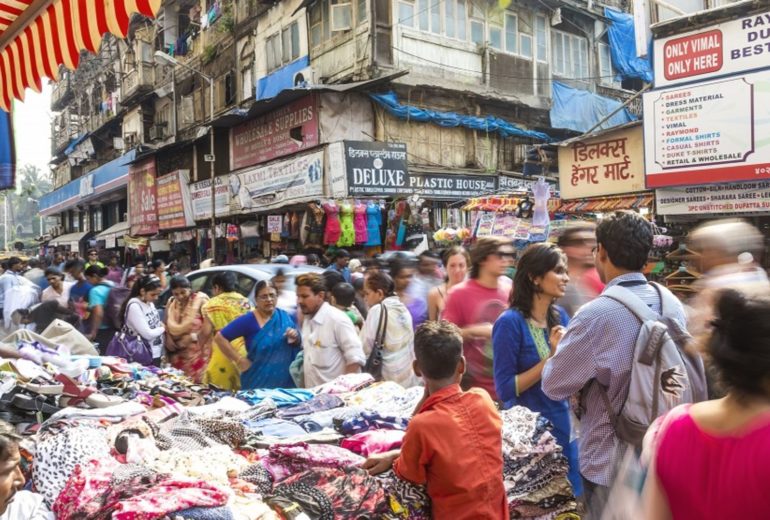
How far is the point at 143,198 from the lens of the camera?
26.8m

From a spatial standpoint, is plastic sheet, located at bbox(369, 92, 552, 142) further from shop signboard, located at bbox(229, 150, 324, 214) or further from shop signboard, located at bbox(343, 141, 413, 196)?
shop signboard, located at bbox(229, 150, 324, 214)

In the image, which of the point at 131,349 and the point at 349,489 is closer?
the point at 349,489

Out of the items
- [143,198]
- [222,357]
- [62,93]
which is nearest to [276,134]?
[143,198]

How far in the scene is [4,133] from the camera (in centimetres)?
384

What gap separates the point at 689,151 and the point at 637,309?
852 cm

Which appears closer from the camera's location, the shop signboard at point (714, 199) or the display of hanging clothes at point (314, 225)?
the shop signboard at point (714, 199)

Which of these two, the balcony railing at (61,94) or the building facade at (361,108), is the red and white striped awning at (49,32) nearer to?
the building facade at (361,108)

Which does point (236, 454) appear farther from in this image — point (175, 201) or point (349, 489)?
point (175, 201)

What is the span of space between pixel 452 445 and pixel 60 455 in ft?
6.03

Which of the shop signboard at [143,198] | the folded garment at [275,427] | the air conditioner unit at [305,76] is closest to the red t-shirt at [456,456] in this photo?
the folded garment at [275,427]

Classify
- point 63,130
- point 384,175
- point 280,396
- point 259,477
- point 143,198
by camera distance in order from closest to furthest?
1. point 259,477
2. point 280,396
3. point 384,175
4. point 143,198
5. point 63,130

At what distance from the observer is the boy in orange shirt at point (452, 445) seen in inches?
97.7

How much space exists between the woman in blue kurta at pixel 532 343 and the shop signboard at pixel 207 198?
1793 centimetres

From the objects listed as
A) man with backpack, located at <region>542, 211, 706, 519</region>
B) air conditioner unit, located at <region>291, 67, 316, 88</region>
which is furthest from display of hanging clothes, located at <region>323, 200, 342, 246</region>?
man with backpack, located at <region>542, 211, 706, 519</region>
